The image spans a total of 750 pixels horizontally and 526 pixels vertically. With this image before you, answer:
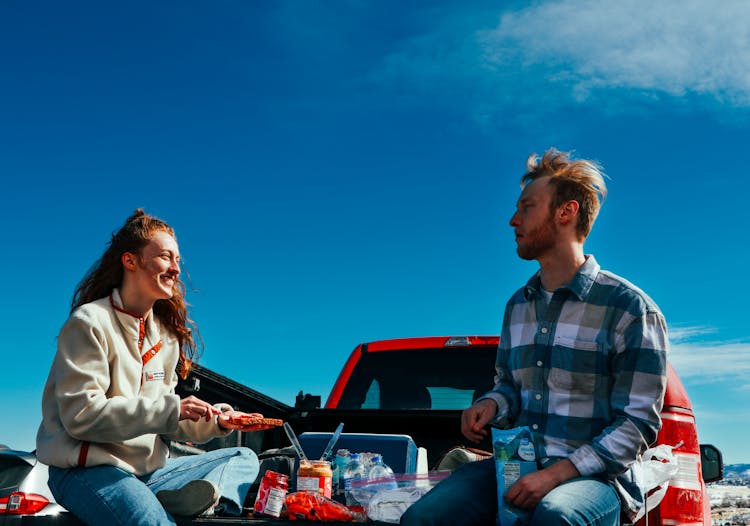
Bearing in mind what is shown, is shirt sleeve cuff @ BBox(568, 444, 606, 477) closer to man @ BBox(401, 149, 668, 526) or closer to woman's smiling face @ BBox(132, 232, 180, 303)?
man @ BBox(401, 149, 668, 526)

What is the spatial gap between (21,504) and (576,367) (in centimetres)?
217

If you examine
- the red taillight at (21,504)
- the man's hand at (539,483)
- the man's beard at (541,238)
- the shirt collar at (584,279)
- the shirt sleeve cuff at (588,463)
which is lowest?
the red taillight at (21,504)

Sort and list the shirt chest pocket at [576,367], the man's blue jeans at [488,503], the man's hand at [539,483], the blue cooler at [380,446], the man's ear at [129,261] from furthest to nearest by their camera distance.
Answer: the blue cooler at [380,446], the man's ear at [129,261], the shirt chest pocket at [576,367], the man's hand at [539,483], the man's blue jeans at [488,503]

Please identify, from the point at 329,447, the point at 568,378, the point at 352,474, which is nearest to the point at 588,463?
the point at 568,378

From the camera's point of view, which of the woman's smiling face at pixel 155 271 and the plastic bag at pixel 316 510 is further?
the woman's smiling face at pixel 155 271

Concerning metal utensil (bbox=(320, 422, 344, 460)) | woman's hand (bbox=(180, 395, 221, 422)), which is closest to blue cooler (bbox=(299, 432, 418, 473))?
metal utensil (bbox=(320, 422, 344, 460))

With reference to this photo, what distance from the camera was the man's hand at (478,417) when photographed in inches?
117

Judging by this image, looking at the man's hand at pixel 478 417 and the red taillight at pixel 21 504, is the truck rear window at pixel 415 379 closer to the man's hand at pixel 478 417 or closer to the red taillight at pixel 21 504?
the man's hand at pixel 478 417

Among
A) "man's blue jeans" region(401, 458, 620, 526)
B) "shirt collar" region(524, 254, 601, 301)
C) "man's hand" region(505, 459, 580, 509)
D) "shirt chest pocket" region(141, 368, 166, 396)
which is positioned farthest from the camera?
"shirt chest pocket" region(141, 368, 166, 396)

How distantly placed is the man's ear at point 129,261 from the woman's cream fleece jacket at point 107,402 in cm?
13

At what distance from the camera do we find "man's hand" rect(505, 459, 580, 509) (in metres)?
2.64

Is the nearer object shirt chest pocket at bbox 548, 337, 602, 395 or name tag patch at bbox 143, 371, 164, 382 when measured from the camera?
shirt chest pocket at bbox 548, 337, 602, 395

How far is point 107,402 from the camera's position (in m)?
2.85

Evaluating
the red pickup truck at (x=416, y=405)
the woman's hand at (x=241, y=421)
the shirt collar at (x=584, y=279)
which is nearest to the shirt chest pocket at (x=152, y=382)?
the woman's hand at (x=241, y=421)
